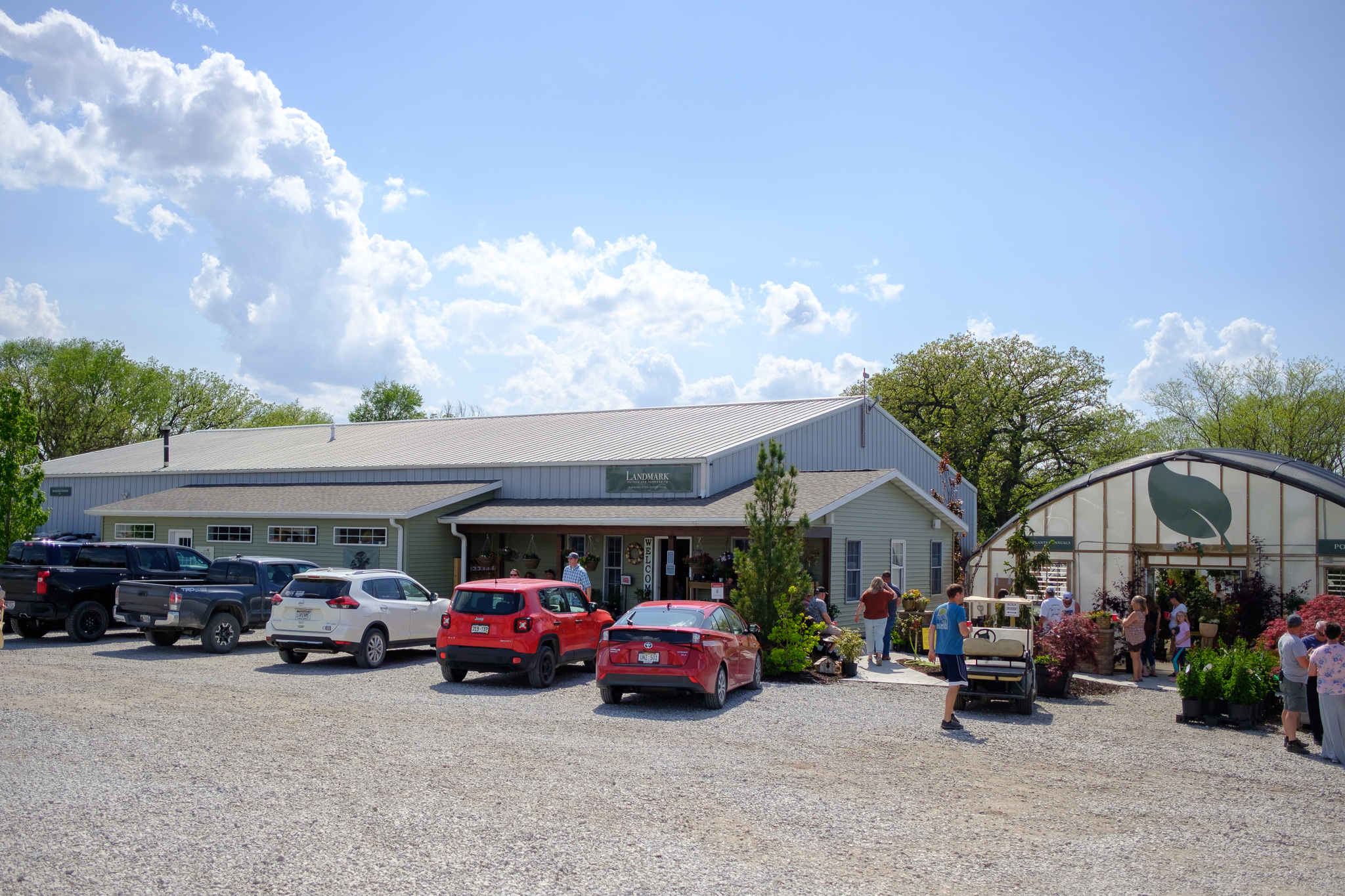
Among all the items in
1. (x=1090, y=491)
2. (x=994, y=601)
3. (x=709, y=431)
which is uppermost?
(x=709, y=431)

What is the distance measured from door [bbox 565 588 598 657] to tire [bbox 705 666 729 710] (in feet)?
10.0

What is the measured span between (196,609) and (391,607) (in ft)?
12.0

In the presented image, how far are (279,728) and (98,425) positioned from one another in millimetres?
52529

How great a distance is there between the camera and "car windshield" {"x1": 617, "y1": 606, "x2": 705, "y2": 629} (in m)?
13.4

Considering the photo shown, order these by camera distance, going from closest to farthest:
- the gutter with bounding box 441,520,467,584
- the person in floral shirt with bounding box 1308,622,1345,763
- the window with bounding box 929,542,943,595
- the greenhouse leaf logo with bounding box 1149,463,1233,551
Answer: the person in floral shirt with bounding box 1308,622,1345,763 → the greenhouse leaf logo with bounding box 1149,463,1233,551 → the gutter with bounding box 441,520,467,584 → the window with bounding box 929,542,943,595

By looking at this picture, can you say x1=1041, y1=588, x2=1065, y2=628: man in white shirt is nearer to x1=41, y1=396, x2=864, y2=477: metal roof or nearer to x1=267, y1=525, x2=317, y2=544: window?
x1=41, y1=396, x2=864, y2=477: metal roof

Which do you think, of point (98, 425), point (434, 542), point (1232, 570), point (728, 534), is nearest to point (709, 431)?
point (728, 534)

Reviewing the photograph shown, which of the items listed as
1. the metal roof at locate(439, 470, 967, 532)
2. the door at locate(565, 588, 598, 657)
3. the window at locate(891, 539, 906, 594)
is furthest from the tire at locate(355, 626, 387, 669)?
the window at locate(891, 539, 906, 594)

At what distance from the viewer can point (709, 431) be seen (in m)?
27.9

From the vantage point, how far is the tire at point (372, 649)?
16.3 meters

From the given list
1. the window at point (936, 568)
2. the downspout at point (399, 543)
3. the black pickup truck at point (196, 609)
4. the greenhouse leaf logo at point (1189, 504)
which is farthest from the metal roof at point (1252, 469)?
the black pickup truck at point (196, 609)

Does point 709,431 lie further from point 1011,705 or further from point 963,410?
point 963,410

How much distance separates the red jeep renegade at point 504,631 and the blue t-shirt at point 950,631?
559cm

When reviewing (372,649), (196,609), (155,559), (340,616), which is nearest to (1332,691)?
(372,649)
